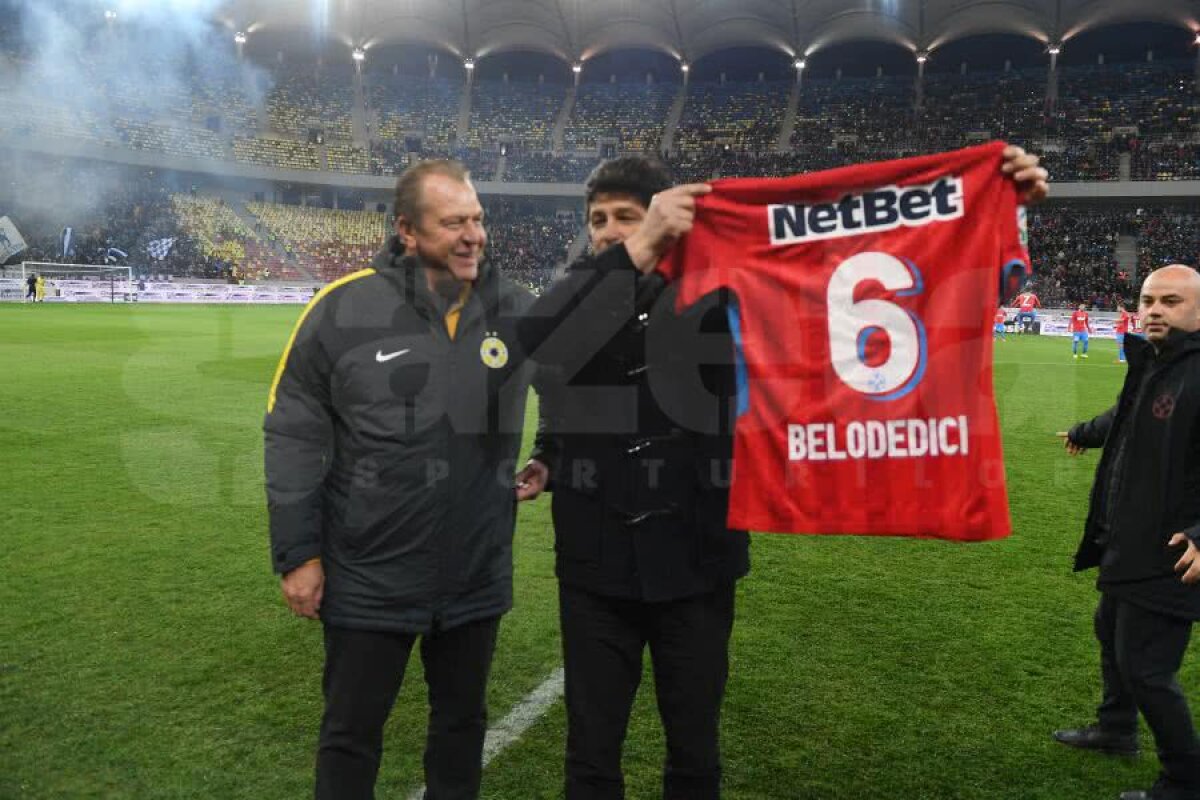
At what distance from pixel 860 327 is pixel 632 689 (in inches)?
48.7

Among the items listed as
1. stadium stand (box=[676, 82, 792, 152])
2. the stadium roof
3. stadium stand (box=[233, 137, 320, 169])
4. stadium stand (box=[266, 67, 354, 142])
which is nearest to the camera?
the stadium roof

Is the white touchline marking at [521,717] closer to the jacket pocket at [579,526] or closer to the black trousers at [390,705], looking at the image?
the black trousers at [390,705]

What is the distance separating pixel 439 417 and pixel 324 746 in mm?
1015

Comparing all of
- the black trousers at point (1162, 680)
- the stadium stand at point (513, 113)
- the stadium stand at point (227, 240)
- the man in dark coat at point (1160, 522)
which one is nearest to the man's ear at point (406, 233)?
the man in dark coat at point (1160, 522)

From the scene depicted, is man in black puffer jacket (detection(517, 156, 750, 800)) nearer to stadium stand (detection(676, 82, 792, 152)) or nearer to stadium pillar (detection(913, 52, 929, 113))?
stadium stand (detection(676, 82, 792, 152))

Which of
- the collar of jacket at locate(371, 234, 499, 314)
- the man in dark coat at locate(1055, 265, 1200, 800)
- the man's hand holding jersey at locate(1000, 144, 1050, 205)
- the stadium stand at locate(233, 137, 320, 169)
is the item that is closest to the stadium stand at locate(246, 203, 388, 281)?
the stadium stand at locate(233, 137, 320, 169)

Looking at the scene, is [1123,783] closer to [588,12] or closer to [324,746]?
[324,746]

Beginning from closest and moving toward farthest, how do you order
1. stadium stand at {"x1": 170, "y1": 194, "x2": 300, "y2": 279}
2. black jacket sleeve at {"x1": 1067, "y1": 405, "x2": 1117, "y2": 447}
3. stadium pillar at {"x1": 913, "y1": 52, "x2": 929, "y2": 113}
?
1. black jacket sleeve at {"x1": 1067, "y1": 405, "x2": 1117, "y2": 447}
2. stadium stand at {"x1": 170, "y1": 194, "x2": 300, "y2": 279}
3. stadium pillar at {"x1": 913, "y1": 52, "x2": 929, "y2": 113}

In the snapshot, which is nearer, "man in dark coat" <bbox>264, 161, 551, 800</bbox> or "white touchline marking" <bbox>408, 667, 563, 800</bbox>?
"man in dark coat" <bbox>264, 161, 551, 800</bbox>

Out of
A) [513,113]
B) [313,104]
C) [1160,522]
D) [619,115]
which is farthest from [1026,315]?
[313,104]

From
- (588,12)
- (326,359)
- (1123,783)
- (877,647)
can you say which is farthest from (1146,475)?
(588,12)

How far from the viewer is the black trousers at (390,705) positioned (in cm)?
257

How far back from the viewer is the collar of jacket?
2.66 meters

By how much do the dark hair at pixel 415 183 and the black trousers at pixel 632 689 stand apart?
3.98 ft
